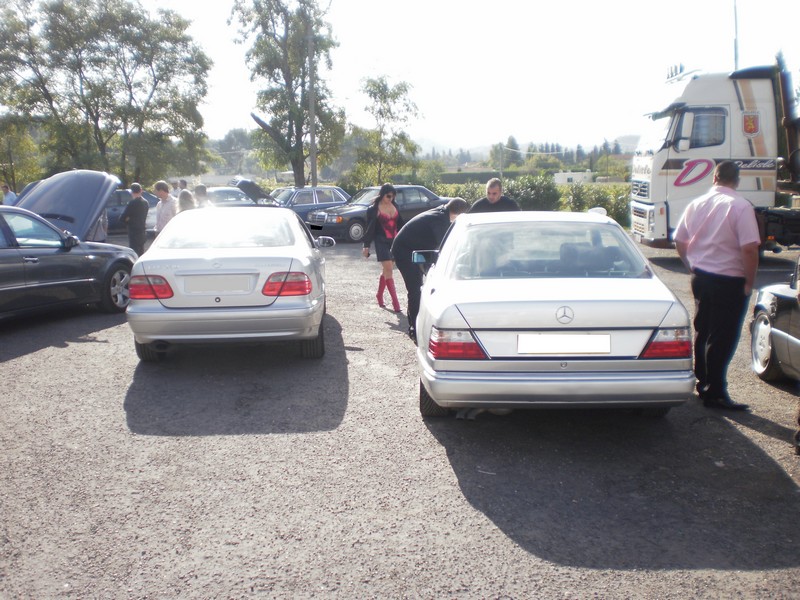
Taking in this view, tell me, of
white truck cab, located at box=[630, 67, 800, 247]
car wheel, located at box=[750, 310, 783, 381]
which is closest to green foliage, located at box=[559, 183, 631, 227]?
white truck cab, located at box=[630, 67, 800, 247]

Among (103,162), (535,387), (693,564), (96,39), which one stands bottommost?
(693,564)

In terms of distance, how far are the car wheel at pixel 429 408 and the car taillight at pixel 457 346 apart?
2.55 feet

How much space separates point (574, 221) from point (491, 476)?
81.7 inches

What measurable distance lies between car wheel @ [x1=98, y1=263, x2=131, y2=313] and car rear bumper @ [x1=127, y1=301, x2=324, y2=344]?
3626 millimetres

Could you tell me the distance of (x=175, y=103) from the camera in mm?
41938

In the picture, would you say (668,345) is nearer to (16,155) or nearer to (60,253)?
(60,253)

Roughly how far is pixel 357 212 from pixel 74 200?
12175mm

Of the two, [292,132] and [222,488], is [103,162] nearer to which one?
[292,132]

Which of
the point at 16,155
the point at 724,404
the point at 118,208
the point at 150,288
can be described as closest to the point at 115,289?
the point at 150,288

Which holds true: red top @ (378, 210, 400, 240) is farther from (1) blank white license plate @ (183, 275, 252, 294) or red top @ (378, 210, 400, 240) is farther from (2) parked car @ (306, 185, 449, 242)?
(2) parked car @ (306, 185, 449, 242)

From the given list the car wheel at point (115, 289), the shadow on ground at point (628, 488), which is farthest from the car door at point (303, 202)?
the shadow on ground at point (628, 488)

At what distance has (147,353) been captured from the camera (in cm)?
707

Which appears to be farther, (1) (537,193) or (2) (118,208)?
(1) (537,193)

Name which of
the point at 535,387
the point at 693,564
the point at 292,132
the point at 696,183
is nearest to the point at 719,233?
Result: the point at 535,387
